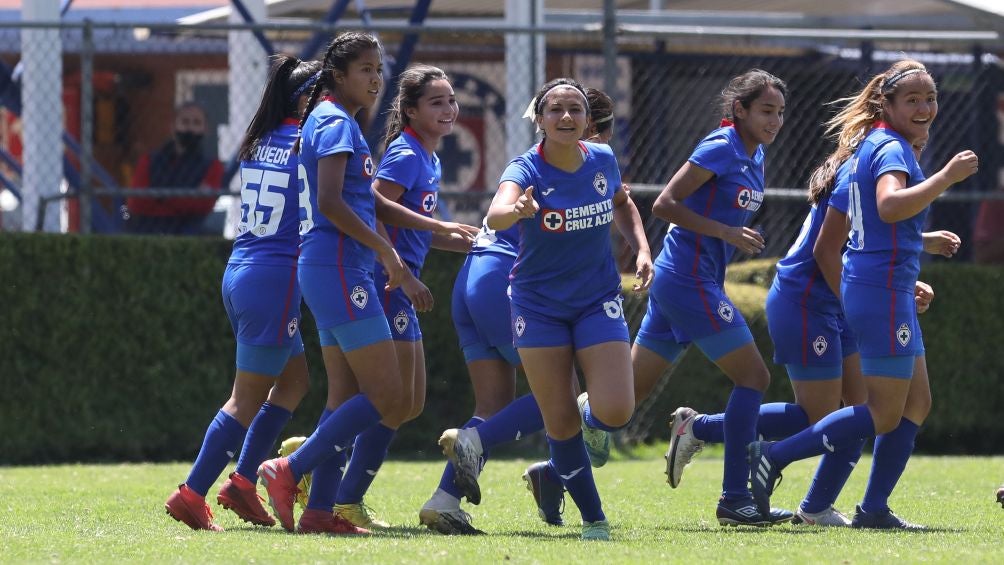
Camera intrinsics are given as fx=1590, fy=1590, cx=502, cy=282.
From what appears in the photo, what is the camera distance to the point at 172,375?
1039cm

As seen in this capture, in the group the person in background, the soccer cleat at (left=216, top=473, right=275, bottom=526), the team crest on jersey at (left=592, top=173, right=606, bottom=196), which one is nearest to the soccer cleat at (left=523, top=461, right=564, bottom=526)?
the soccer cleat at (left=216, top=473, right=275, bottom=526)

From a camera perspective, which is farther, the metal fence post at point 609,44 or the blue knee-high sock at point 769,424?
the metal fence post at point 609,44

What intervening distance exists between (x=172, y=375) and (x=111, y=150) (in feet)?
11.6

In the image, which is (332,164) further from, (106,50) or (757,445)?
(106,50)

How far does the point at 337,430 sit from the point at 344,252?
0.72m

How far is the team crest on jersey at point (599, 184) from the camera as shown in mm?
6293

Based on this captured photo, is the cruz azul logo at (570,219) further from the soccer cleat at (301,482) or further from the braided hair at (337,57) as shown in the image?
the soccer cleat at (301,482)

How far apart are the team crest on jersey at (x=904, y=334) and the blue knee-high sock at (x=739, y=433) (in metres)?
0.84

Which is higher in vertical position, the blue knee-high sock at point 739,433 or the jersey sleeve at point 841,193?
the jersey sleeve at point 841,193

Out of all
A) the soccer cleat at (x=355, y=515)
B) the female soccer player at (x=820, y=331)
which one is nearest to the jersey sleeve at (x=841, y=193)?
the female soccer player at (x=820, y=331)

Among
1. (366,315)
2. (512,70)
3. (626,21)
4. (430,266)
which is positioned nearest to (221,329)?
(430,266)

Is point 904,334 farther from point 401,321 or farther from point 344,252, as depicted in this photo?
point 344,252

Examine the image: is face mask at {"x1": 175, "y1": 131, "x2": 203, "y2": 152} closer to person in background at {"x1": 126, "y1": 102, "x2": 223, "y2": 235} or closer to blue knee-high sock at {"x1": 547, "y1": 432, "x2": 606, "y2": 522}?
person in background at {"x1": 126, "y1": 102, "x2": 223, "y2": 235}

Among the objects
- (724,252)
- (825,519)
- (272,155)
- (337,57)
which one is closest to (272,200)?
(272,155)
